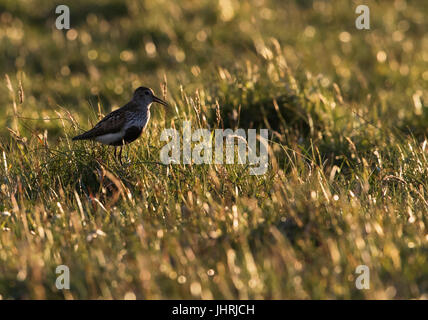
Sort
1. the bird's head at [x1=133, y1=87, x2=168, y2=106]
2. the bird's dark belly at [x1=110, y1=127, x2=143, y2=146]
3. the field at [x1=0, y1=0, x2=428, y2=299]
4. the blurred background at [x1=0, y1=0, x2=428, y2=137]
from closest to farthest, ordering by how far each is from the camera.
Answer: the field at [x1=0, y1=0, x2=428, y2=299] < the bird's dark belly at [x1=110, y1=127, x2=143, y2=146] < the bird's head at [x1=133, y1=87, x2=168, y2=106] < the blurred background at [x1=0, y1=0, x2=428, y2=137]

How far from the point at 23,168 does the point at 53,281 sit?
5.72 ft

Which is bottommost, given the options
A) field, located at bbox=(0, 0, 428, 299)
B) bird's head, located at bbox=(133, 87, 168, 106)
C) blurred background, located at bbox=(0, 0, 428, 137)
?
field, located at bbox=(0, 0, 428, 299)

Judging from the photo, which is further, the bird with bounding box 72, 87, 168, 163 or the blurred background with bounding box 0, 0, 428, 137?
the blurred background with bounding box 0, 0, 428, 137

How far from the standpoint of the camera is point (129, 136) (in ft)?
19.0

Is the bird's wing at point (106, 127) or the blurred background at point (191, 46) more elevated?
the blurred background at point (191, 46)

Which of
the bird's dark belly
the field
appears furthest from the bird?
the field

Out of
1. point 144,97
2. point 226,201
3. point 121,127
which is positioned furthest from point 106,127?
point 226,201

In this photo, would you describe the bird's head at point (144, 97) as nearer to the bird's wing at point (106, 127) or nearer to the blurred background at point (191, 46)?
the bird's wing at point (106, 127)

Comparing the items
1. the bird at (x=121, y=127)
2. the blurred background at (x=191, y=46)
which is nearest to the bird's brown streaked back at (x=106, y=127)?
the bird at (x=121, y=127)

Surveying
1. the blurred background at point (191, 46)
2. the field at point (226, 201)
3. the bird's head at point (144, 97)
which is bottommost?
the field at point (226, 201)

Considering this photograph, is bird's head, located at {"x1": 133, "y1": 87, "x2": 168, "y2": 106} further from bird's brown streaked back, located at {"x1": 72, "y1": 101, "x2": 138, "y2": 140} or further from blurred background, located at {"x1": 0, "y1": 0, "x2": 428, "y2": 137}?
blurred background, located at {"x1": 0, "y1": 0, "x2": 428, "y2": 137}

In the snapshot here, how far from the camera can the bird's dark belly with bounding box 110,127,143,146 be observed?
5744 millimetres

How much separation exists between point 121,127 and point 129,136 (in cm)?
10

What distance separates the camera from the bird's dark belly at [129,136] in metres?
5.74
